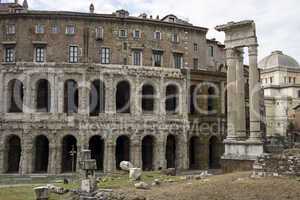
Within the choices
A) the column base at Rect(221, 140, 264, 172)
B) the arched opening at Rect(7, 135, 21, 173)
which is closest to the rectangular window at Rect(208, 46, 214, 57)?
the arched opening at Rect(7, 135, 21, 173)

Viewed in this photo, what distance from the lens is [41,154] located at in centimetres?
4141

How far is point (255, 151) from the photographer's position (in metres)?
24.9

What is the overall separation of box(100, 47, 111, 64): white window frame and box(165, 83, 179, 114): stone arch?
22.1ft

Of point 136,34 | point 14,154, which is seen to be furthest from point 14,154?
point 136,34

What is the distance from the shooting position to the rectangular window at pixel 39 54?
129 ft

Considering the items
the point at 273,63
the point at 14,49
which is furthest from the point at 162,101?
the point at 273,63

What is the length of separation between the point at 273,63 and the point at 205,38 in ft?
124

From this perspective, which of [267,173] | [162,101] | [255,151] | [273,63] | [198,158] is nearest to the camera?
[267,173]

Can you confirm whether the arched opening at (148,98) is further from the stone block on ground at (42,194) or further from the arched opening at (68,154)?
the stone block on ground at (42,194)

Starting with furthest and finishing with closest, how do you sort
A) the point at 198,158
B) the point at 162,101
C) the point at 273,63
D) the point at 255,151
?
the point at 273,63, the point at 198,158, the point at 162,101, the point at 255,151

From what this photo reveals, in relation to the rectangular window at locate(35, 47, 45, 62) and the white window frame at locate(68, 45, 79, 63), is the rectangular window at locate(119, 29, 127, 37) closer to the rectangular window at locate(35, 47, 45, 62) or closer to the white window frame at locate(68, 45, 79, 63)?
the white window frame at locate(68, 45, 79, 63)

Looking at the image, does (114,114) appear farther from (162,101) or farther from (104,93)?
(162,101)

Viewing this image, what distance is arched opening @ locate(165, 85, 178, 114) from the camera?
42938mm

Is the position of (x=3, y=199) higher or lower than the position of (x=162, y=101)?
lower
